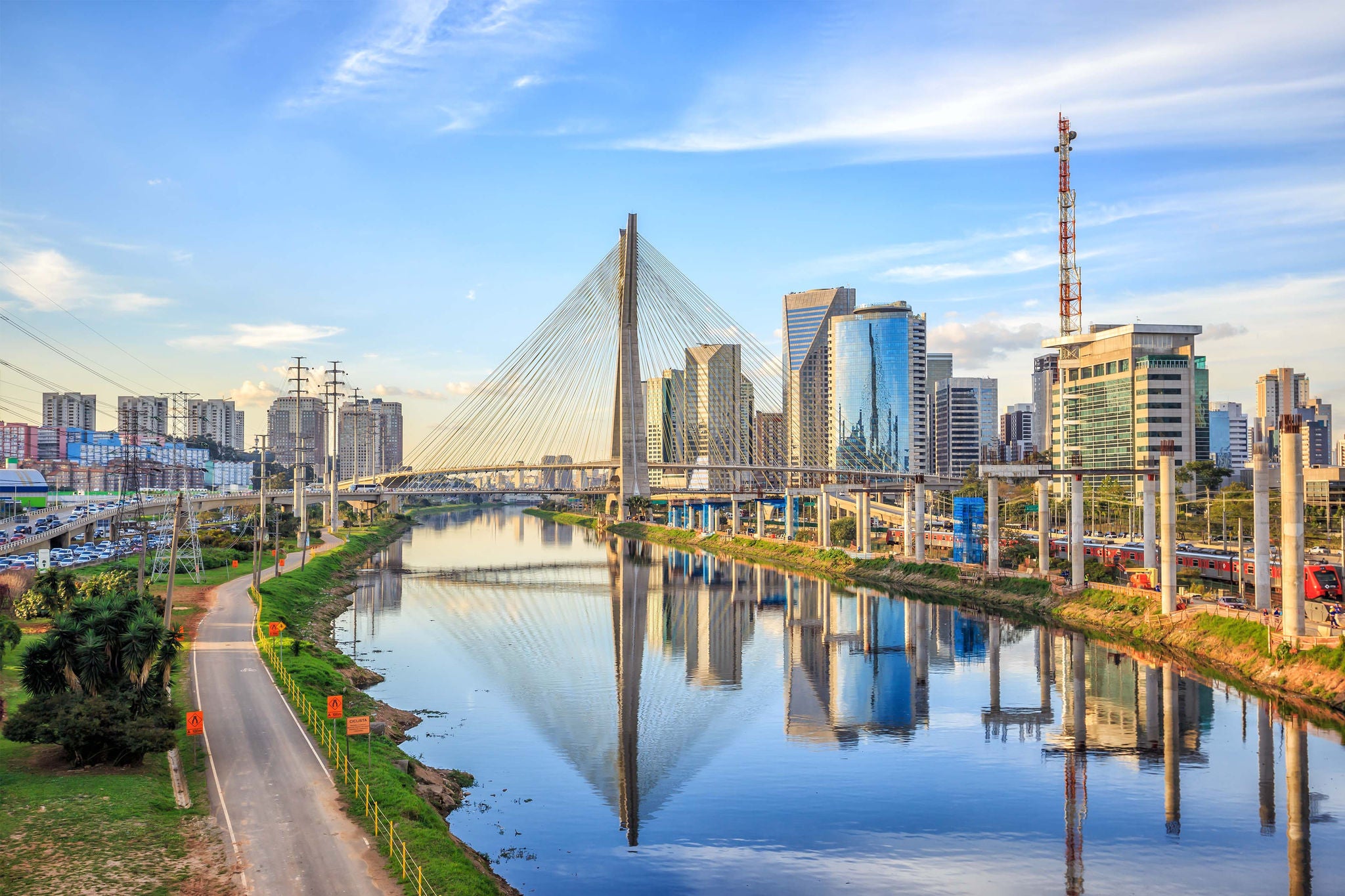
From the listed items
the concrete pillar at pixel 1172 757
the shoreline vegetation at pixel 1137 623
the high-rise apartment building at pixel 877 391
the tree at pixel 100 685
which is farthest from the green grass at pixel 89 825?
the high-rise apartment building at pixel 877 391

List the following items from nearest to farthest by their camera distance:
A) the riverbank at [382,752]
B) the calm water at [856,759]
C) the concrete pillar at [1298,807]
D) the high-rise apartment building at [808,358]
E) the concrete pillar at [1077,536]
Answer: the riverbank at [382,752] < the concrete pillar at [1298,807] < the calm water at [856,759] < the concrete pillar at [1077,536] < the high-rise apartment building at [808,358]

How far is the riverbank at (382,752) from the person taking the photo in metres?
15.1

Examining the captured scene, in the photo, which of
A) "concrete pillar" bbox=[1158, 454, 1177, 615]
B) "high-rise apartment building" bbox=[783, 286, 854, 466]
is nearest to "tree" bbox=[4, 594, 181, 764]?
"concrete pillar" bbox=[1158, 454, 1177, 615]

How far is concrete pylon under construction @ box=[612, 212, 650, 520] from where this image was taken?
72.2 meters

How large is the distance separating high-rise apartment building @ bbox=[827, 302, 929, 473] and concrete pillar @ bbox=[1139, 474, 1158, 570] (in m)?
115

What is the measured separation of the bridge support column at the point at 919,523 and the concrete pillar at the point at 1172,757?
2443 cm

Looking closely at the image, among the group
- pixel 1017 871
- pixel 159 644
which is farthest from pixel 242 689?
pixel 1017 871

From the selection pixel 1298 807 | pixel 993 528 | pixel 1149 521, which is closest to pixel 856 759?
pixel 1298 807

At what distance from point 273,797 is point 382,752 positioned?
14.0ft

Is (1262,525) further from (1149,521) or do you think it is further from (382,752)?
(382,752)

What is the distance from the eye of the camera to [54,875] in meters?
14.0

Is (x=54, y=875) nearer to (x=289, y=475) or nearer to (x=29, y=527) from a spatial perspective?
(x=29, y=527)

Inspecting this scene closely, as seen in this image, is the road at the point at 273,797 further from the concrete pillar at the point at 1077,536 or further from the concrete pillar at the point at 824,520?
the concrete pillar at the point at 824,520

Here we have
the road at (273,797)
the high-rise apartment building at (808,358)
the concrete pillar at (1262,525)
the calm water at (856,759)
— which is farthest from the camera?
the high-rise apartment building at (808,358)
